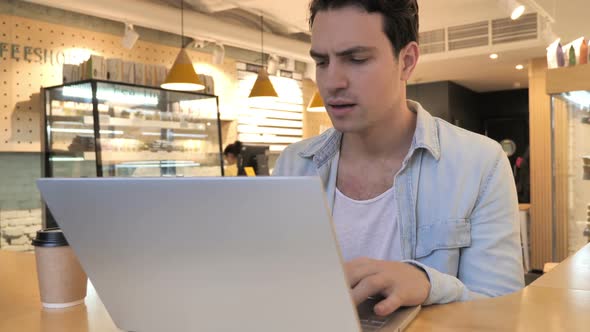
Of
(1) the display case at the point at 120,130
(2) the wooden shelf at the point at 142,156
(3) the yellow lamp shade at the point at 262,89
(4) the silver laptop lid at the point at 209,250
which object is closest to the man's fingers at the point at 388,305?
(4) the silver laptop lid at the point at 209,250

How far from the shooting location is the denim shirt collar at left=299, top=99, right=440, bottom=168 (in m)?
1.39

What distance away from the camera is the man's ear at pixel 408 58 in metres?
1.41

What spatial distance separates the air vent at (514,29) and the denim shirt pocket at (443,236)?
5.67 meters

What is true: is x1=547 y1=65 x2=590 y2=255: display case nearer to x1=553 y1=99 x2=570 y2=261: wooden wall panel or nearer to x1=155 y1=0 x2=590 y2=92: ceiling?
x1=553 y1=99 x2=570 y2=261: wooden wall panel

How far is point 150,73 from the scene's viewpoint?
5020 millimetres

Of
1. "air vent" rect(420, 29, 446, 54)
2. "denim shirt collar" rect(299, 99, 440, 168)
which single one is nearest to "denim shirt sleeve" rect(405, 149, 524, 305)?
"denim shirt collar" rect(299, 99, 440, 168)

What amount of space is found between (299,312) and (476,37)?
6.58 meters

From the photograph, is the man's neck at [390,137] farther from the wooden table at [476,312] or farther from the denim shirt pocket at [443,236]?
the wooden table at [476,312]

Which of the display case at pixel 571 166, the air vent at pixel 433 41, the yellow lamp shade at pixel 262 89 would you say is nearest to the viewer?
the display case at pixel 571 166

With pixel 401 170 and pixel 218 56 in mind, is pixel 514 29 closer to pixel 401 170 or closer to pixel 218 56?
pixel 218 56

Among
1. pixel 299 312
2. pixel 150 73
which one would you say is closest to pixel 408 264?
pixel 299 312

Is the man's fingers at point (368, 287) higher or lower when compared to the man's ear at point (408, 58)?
lower

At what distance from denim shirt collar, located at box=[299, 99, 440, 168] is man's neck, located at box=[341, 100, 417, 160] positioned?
0.04 meters

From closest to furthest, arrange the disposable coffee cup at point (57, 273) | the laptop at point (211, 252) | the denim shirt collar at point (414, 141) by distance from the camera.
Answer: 1. the laptop at point (211, 252)
2. the disposable coffee cup at point (57, 273)
3. the denim shirt collar at point (414, 141)
